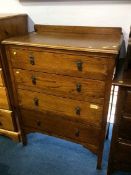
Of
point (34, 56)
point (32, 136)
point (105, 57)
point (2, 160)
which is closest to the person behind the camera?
point (105, 57)

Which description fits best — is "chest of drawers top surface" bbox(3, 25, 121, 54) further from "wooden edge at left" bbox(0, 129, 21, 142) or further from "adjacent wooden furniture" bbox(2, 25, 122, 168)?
"wooden edge at left" bbox(0, 129, 21, 142)

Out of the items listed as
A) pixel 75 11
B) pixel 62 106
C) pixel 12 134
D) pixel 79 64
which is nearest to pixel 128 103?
pixel 79 64

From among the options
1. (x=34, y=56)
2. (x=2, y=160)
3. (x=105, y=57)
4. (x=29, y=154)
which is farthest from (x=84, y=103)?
(x=2, y=160)

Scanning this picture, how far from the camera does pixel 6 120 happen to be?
1751 mm

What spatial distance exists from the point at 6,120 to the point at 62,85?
758 mm

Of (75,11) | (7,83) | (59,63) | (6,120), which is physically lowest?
(6,120)

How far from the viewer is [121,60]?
5.05ft

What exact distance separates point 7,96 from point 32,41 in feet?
1.85

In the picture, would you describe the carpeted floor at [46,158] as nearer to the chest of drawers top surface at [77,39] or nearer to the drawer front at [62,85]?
the drawer front at [62,85]

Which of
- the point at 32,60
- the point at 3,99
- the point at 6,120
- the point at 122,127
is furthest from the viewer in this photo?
the point at 6,120

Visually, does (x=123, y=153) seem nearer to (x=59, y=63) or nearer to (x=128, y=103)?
(x=128, y=103)

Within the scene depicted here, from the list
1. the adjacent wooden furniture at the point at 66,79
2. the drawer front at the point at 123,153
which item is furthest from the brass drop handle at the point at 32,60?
the drawer front at the point at 123,153

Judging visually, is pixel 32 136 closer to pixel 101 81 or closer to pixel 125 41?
pixel 101 81

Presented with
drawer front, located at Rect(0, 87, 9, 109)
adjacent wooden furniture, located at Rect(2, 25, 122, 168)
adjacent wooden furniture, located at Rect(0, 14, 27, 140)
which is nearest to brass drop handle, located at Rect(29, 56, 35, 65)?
adjacent wooden furniture, located at Rect(2, 25, 122, 168)
